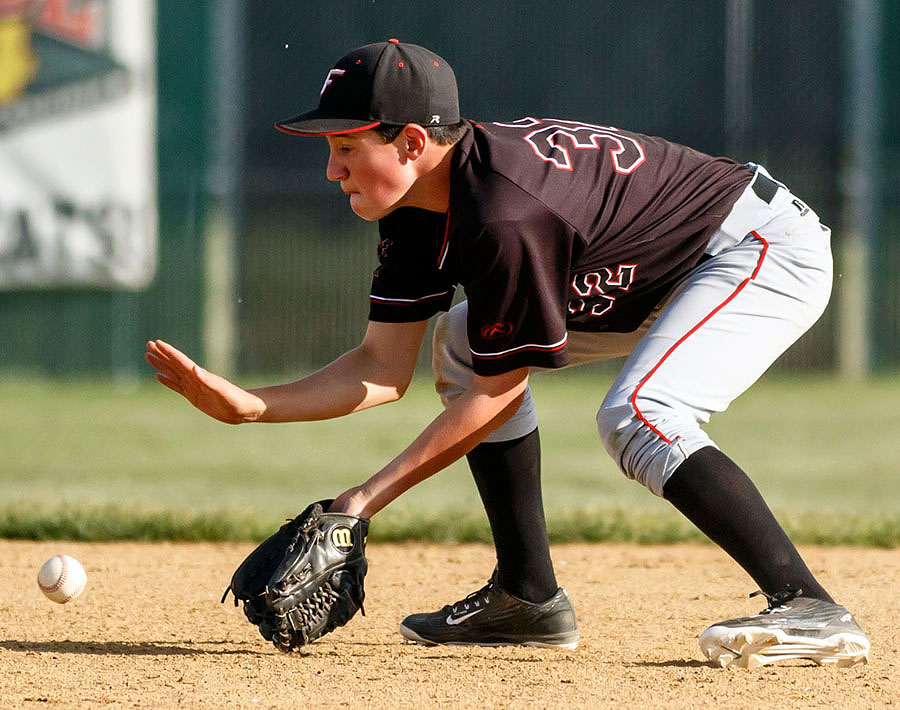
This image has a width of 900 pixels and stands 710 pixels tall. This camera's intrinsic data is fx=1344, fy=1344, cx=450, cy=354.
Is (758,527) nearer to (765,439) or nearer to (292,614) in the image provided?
(292,614)

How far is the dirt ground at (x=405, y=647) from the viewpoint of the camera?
291 centimetres

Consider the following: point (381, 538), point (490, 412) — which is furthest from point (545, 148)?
point (381, 538)

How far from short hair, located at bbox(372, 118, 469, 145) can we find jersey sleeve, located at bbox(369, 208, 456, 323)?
294 millimetres

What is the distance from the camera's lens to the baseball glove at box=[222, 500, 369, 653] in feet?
9.97

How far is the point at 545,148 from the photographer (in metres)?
3.14

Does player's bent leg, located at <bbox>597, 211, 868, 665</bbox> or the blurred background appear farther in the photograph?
the blurred background

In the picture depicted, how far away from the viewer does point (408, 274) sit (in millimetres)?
3439

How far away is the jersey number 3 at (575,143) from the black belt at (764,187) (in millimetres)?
328

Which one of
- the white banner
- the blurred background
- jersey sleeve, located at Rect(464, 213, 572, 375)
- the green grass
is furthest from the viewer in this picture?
the blurred background

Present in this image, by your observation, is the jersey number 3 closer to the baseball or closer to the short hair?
the short hair

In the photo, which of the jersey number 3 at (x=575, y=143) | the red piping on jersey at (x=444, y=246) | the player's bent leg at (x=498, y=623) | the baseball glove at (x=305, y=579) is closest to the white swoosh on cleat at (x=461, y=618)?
the player's bent leg at (x=498, y=623)

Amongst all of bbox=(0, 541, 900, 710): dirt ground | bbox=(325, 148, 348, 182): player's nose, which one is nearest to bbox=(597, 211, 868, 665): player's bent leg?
bbox=(0, 541, 900, 710): dirt ground

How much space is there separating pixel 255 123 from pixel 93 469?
6.06 m

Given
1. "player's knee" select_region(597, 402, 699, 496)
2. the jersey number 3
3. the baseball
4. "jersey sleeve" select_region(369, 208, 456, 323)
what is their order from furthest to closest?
1. the baseball
2. "jersey sleeve" select_region(369, 208, 456, 323)
3. the jersey number 3
4. "player's knee" select_region(597, 402, 699, 496)
